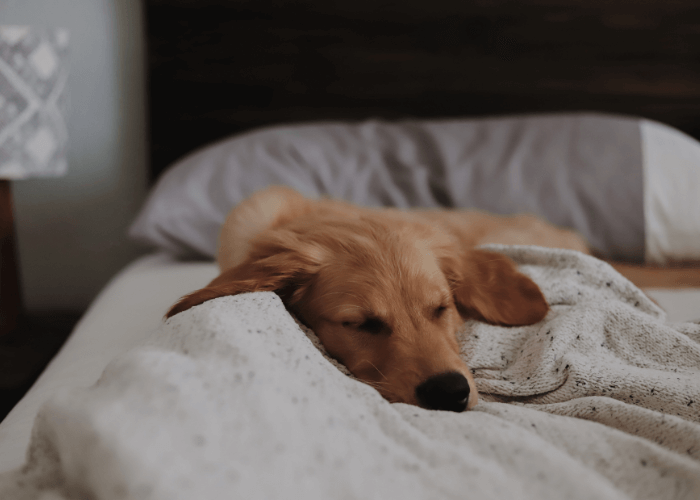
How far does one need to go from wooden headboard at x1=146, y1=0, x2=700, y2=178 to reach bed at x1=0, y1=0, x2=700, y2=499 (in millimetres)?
10

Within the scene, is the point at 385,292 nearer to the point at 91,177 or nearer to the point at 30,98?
the point at 30,98

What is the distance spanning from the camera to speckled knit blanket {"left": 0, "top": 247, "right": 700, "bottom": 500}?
0.49 m

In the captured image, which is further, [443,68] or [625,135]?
[443,68]

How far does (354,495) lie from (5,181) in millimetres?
1934

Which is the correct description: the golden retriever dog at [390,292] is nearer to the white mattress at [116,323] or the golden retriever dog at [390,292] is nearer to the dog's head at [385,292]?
the dog's head at [385,292]

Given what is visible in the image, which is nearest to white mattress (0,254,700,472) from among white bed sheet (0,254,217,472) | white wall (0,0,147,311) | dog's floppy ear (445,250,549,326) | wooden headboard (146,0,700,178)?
white bed sheet (0,254,217,472)

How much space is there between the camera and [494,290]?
3.72 feet

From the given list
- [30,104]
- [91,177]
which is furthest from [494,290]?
[91,177]

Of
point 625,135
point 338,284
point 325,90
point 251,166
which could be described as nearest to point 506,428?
point 338,284

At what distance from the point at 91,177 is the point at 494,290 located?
2.19 m

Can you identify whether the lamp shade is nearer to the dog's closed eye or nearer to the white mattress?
the white mattress

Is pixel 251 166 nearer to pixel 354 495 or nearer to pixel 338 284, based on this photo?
pixel 338 284

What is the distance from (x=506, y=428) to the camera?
A: 63 centimetres

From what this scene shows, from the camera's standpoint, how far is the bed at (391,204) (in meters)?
0.52
